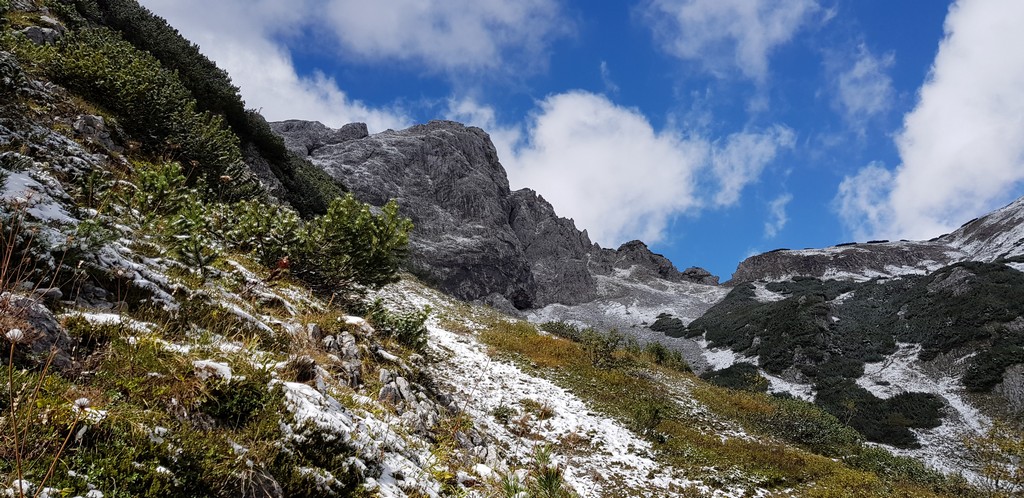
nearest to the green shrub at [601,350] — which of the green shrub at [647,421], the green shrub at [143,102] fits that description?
the green shrub at [647,421]

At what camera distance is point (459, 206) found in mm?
80188

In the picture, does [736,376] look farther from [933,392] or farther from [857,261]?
[857,261]

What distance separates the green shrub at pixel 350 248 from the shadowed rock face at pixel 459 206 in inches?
1695

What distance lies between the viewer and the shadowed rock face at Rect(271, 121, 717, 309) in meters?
68.9

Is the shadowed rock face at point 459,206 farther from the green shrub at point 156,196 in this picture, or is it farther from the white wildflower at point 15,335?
the white wildflower at point 15,335

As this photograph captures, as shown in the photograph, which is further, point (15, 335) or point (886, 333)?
A: point (886, 333)

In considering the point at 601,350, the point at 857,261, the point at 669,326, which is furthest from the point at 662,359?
the point at 857,261

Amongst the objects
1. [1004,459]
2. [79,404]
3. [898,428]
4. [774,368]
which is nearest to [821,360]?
[774,368]

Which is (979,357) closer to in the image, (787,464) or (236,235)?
(787,464)

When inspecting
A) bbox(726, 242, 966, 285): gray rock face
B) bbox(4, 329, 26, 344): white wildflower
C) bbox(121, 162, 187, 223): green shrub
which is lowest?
bbox(4, 329, 26, 344): white wildflower

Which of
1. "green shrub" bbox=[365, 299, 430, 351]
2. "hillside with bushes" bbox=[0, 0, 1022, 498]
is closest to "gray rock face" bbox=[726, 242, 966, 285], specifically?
"hillside with bushes" bbox=[0, 0, 1022, 498]

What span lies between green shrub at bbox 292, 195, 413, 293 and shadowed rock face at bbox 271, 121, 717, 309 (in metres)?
43.1

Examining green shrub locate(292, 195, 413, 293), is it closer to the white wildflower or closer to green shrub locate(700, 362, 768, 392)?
the white wildflower

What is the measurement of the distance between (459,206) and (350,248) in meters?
69.7
